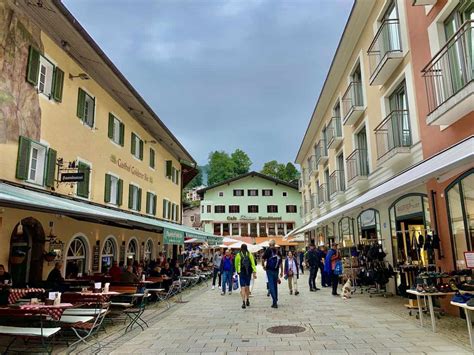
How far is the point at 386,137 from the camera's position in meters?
12.3

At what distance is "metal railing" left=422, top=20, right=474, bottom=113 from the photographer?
7457 mm

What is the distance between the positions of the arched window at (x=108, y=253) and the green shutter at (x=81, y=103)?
214 inches

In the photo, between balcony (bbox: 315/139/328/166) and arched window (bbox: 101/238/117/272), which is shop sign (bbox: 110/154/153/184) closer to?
arched window (bbox: 101/238/117/272)

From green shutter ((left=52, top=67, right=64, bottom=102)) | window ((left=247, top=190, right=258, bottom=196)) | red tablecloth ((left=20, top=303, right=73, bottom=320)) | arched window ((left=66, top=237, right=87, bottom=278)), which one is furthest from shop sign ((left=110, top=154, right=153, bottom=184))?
window ((left=247, top=190, right=258, bottom=196))

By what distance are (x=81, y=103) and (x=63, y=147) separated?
204 cm

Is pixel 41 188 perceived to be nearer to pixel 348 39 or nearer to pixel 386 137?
pixel 386 137

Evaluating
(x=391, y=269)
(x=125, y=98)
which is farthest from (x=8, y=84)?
(x=391, y=269)

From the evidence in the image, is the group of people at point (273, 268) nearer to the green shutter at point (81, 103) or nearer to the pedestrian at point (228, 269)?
the pedestrian at point (228, 269)

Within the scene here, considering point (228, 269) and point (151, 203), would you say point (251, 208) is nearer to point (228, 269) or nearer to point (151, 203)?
point (151, 203)

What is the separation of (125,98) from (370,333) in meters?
14.0

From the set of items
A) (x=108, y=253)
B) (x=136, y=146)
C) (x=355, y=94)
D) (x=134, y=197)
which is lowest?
(x=108, y=253)

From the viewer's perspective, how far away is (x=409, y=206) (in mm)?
11469

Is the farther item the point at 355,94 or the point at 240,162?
the point at 240,162

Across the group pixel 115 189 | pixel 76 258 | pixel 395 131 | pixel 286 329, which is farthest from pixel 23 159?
pixel 395 131
